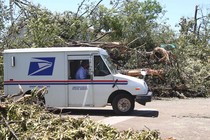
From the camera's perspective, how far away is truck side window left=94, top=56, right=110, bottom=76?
12.2m

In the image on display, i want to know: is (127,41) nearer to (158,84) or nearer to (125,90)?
(158,84)

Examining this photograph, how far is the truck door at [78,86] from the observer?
12.3 m

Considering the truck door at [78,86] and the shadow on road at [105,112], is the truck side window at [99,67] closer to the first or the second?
the truck door at [78,86]

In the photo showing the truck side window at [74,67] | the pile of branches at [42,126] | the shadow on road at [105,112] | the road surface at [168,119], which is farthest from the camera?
the shadow on road at [105,112]

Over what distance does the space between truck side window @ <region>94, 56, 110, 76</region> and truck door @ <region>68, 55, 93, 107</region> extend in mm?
210

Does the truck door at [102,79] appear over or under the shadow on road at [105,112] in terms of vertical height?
over


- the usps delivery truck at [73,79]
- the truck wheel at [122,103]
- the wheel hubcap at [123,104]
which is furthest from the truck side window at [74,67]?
the wheel hubcap at [123,104]

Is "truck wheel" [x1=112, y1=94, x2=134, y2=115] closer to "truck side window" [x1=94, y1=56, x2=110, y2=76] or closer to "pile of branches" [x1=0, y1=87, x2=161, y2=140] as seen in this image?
"truck side window" [x1=94, y1=56, x2=110, y2=76]

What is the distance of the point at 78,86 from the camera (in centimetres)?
1234

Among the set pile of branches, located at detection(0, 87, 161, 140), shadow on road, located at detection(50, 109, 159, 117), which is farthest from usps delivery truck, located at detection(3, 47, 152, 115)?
pile of branches, located at detection(0, 87, 161, 140)

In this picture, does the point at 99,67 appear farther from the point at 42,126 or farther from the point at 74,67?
the point at 42,126

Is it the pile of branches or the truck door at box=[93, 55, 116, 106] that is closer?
the pile of branches

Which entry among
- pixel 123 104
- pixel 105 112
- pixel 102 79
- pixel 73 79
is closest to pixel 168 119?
pixel 123 104

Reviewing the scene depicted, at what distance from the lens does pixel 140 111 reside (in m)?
13.4
